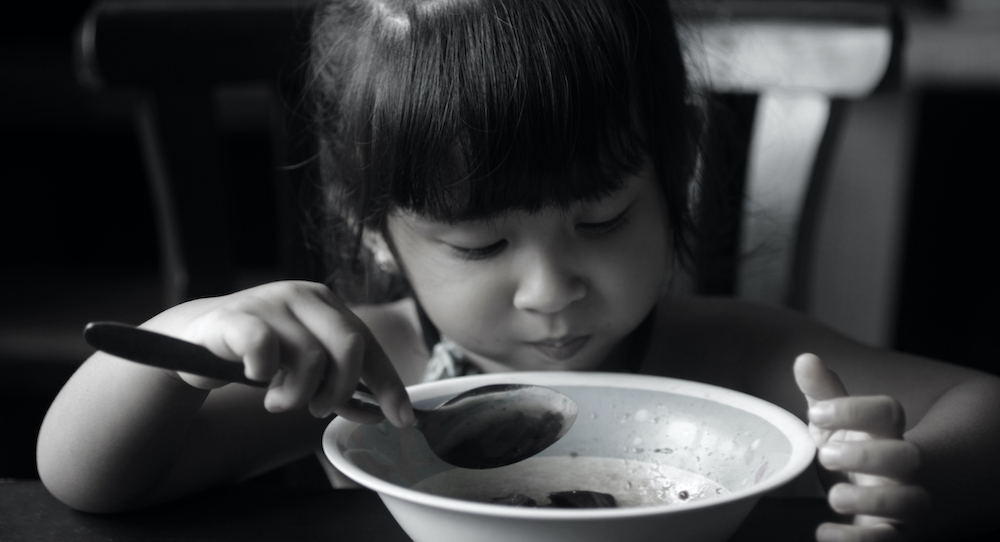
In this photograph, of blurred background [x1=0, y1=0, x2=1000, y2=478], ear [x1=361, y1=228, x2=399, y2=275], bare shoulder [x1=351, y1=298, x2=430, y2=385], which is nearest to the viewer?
ear [x1=361, y1=228, x2=399, y2=275]

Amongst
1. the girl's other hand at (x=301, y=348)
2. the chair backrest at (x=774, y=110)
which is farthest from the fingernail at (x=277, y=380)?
the chair backrest at (x=774, y=110)

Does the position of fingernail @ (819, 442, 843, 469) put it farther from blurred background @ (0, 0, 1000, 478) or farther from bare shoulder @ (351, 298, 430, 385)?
blurred background @ (0, 0, 1000, 478)

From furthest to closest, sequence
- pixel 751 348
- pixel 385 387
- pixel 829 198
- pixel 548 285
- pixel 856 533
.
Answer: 1. pixel 829 198
2. pixel 751 348
3. pixel 548 285
4. pixel 385 387
5. pixel 856 533

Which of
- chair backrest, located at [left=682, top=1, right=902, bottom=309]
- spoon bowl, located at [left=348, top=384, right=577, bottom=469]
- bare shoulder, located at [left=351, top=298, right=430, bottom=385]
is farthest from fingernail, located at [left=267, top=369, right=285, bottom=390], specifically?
chair backrest, located at [left=682, top=1, right=902, bottom=309]

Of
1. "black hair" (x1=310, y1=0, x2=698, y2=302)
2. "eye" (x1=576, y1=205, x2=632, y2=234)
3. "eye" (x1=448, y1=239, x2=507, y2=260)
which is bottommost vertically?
"eye" (x1=448, y1=239, x2=507, y2=260)

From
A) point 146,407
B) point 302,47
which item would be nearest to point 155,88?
point 302,47

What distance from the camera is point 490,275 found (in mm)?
810

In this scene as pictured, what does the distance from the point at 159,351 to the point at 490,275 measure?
0.33m

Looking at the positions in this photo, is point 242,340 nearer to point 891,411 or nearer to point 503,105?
point 503,105

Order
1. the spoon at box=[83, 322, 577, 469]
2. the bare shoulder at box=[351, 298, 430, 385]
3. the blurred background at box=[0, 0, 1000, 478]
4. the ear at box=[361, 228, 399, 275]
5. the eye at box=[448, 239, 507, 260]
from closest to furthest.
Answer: the spoon at box=[83, 322, 577, 469], the eye at box=[448, 239, 507, 260], the ear at box=[361, 228, 399, 275], the bare shoulder at box=[351, 298, 430, 385], the blurred background at box=[0, 0, 1000, 478]

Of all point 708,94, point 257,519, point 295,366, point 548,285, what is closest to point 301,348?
point 295,366

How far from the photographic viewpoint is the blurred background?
1.97 meters

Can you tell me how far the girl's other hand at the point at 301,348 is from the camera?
587mm

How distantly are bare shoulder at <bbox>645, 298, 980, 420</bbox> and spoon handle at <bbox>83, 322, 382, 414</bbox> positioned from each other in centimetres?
68
